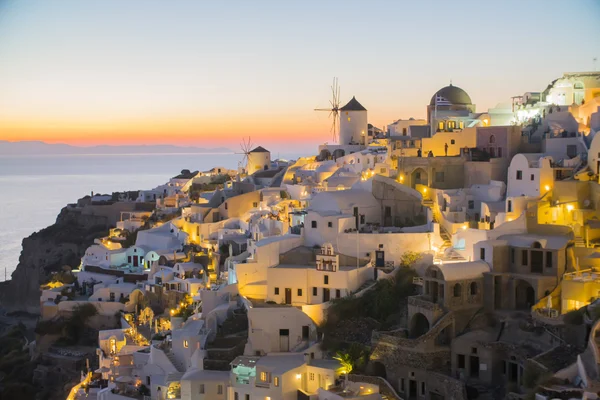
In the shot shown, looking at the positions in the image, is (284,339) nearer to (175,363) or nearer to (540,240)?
(175,363)

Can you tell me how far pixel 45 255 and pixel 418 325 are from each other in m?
24.1

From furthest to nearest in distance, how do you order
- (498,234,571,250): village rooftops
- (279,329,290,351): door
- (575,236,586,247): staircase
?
(279,329,290,351): door → (575,236,586,247): staircase → (498,234,571,250): village rooftops

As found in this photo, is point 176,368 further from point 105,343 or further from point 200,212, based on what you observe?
point 200,212

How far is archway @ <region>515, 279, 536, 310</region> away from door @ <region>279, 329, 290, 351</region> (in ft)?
16.2

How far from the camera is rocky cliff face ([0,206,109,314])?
35.3m

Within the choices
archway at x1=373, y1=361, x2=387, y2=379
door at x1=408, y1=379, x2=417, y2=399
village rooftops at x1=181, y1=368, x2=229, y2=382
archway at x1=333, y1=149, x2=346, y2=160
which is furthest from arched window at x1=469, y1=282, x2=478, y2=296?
archway at x1=333, y1=149, x2=346, y2=160

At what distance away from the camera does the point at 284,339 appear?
1794cm

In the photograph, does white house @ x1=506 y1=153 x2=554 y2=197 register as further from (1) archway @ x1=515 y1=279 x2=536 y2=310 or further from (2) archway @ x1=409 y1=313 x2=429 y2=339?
(2) archway @ x1=409 y1=313 x2=429 y2=339

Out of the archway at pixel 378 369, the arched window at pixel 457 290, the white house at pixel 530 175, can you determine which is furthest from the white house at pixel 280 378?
the white house at pixel 530 175

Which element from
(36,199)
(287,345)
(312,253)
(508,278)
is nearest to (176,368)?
(287,345)

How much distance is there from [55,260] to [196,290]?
46.6ft

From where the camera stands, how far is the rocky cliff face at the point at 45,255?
35.3 m

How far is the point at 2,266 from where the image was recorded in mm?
48906

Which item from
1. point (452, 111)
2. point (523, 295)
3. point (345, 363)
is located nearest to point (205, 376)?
point (345, 363)
